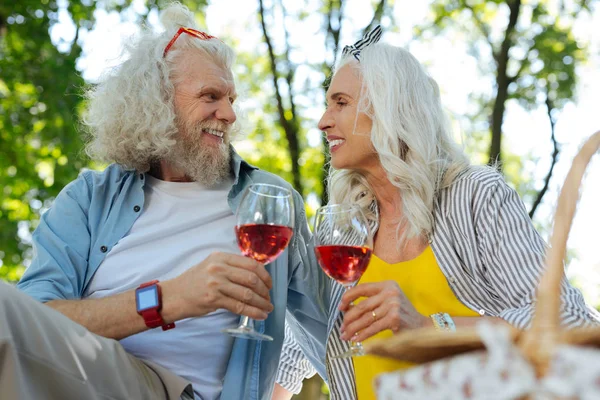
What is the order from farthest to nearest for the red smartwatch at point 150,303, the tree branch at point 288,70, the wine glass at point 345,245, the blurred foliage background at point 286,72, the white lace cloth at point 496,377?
the tree branch at point 288,70
the blurred foliage background at point 286,72
the red smartwatch at point 150,303
the wine glass at point 345,245
the white lace cloth at point 496,377

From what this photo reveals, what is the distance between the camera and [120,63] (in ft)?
12.5

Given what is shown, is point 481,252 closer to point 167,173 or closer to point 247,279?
point 247,279

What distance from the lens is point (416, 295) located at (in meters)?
2.92

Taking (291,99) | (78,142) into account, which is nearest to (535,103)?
(291,99)

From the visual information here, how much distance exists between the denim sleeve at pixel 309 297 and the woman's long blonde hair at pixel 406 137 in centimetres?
36

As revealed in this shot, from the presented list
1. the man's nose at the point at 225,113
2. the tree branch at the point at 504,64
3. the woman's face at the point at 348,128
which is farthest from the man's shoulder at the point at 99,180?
the tree branch at the point at 504,64

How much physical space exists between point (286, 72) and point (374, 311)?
29.8ft

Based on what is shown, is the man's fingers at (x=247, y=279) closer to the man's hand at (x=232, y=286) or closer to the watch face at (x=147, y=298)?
the man's hand at (x=232, y=286)

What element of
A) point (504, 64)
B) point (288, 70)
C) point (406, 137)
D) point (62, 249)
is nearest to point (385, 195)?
point (406, 137)

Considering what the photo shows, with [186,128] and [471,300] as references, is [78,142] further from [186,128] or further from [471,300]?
[471,300]

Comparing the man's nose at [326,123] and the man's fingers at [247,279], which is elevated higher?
the man's nose at [326,123]

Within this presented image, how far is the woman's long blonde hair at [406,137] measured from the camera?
124 inches

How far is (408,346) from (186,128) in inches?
96.0

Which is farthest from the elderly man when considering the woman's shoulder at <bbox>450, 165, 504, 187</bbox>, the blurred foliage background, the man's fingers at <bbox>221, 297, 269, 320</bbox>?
the blurred foliage background
